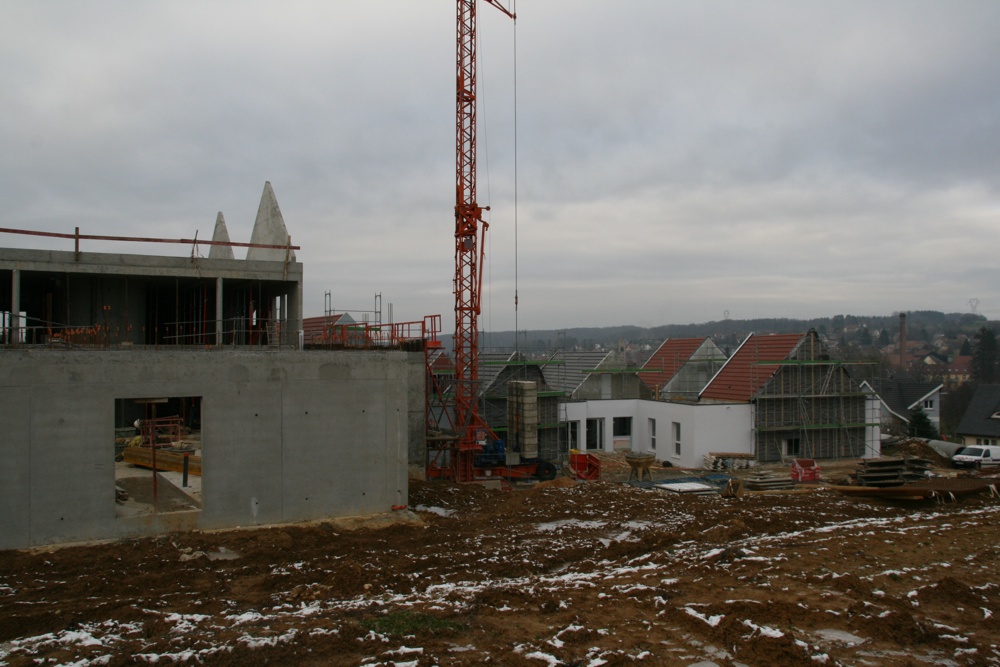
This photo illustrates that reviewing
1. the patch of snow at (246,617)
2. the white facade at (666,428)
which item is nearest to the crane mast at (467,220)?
the white facade at (666,428)

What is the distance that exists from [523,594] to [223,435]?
307 inches

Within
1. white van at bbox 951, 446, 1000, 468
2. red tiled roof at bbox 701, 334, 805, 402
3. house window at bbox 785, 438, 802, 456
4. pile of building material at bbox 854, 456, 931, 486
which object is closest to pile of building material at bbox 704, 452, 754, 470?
house window at bbox 785, 438, 802, 456

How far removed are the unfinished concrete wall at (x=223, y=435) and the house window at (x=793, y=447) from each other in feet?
70.0

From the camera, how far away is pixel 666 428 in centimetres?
3322

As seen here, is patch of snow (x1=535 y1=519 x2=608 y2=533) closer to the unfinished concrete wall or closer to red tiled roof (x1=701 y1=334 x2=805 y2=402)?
the unfinished concrete wall

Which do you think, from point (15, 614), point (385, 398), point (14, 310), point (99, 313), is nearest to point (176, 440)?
point (99, 313)

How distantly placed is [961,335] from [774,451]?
20112 cm

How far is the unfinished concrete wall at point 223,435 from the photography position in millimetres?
13664

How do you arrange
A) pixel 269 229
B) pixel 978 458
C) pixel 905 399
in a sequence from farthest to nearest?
pixel 905 399 < pixel 978 458 < pixel 269 229

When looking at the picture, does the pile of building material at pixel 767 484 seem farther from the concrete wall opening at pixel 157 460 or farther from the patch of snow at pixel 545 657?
the patch of snow at pixel 545 657

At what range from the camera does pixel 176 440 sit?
22359mm

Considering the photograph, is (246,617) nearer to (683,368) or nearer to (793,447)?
(793,447)

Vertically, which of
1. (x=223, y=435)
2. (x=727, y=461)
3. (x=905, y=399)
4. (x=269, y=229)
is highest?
(x=269, y=229)

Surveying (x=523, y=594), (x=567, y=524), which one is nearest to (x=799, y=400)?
(x=567, y=524)
